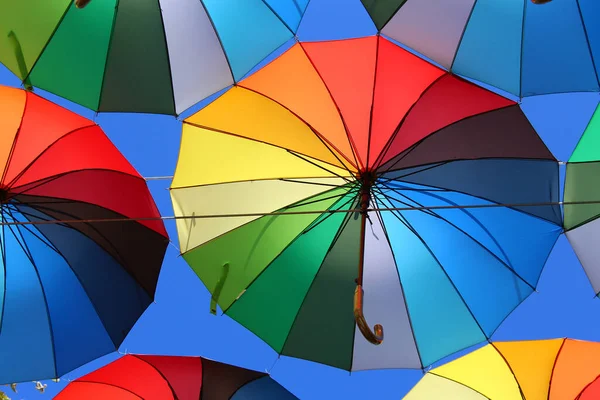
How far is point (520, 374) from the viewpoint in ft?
20.6

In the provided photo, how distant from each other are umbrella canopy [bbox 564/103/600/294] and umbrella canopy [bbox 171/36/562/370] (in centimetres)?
19

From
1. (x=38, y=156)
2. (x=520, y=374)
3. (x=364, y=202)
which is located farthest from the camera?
(x=520, y=374)

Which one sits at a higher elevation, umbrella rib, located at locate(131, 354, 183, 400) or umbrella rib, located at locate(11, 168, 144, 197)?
umbrella rib, located at locate(11, 168, 144, 197)

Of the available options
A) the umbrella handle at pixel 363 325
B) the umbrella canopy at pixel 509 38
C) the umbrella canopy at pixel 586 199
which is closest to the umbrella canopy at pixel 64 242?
the umbrella handle at pixel 363 325

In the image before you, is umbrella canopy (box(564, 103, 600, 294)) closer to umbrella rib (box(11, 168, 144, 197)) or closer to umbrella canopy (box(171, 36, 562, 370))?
umbrella canopy (box(171, 36, 562, 370))

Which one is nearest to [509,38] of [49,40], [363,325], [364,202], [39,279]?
[364,202]

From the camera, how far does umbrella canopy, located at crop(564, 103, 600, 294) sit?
19.4ft

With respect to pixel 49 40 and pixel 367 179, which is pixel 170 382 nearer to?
pixel 367 179

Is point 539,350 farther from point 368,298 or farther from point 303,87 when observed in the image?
point 303,87

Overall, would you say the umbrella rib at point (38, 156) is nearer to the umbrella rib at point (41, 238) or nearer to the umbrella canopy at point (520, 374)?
the umbrella rib at point (41, 238)

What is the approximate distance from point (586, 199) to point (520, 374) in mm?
1450

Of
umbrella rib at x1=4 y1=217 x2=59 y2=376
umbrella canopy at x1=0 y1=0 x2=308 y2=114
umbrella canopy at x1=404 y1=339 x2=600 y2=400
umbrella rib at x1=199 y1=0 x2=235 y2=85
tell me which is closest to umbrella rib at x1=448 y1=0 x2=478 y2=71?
umbrella canopy at x1=0 y1=0 x2=308 y2=114

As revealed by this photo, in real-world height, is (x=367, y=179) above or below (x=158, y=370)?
above

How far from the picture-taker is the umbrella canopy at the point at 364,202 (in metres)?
5.66
